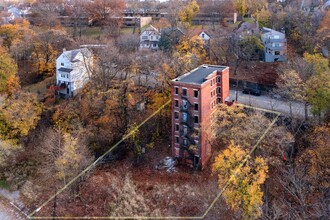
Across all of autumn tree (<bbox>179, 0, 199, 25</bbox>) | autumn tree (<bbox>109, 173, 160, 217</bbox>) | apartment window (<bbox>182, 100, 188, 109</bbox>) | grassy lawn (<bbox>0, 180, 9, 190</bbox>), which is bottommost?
grassy lawn (<bbox>0, 180, 9, 190</bbox>)

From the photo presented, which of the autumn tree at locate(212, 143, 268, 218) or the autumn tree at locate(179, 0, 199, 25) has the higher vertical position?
the autumn tree at locate(179, 0, 199, 25)

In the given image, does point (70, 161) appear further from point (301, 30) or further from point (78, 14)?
point (78, 14)

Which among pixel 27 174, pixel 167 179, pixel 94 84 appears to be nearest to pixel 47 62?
pixel 94 84

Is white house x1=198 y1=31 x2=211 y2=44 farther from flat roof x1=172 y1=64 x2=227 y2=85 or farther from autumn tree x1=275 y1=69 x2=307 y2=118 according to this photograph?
autumn tree x1=275 y1=69 x2=307 y2=118

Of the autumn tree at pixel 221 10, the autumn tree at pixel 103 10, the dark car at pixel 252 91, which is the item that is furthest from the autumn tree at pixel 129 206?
the autumn tree at pixel 103 10

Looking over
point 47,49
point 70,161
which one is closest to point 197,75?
point 70,161

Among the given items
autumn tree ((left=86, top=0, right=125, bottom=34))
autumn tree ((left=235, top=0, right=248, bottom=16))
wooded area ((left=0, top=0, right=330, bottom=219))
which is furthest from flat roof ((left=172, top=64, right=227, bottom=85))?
autumn tree ((left=86, top=0, right=125, bottom=34))

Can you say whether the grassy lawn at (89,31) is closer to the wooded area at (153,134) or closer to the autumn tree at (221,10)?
the wooded area at (153,134)

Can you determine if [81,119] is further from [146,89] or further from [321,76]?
[321,76]
